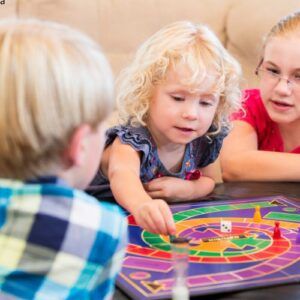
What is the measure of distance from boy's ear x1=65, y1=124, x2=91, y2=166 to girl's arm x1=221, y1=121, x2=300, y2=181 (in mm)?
869

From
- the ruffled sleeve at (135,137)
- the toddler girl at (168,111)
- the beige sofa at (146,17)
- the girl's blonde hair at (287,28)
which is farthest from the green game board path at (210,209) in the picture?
the beige sofa at (146,17)

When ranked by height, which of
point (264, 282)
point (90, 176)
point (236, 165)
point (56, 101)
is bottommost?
point (236, 165)

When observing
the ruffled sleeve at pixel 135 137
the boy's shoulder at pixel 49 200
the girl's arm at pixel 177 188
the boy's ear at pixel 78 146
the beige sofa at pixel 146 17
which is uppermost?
the boy's ear at pixel 78 146

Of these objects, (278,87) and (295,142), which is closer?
(278,87)

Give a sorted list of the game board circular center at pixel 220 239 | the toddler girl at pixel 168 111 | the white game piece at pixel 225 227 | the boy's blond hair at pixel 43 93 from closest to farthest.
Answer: the boy's blond hair at pixel 43 93, the game board circular center at pixel 220 239, the white game piece at pixel 225 227, the toddler girl at pixel 168 111

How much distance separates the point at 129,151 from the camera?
1.37 m

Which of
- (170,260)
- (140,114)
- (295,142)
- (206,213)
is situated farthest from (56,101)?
(295,142)

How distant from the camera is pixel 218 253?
100 centimetres

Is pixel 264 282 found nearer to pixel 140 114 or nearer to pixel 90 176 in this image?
pixel 90 176

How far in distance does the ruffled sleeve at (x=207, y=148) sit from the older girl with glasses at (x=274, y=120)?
0.07 meters

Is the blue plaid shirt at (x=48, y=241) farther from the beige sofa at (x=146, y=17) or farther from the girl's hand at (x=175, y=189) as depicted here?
the beige sofa at (x=146, y=17)

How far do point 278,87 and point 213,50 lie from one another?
27 centimetres

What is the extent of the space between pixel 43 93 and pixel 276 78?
3.28 feet

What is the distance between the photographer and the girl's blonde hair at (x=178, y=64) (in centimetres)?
135
